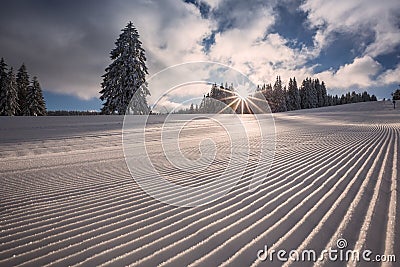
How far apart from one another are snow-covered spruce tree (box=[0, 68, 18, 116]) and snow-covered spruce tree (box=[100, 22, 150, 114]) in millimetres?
18588

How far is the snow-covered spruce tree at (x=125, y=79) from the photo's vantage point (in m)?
21.1

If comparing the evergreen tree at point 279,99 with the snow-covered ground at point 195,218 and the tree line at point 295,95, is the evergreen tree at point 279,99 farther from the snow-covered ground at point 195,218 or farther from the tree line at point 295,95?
the snow-covered ground at point 195,218

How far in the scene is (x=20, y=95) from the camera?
114ft

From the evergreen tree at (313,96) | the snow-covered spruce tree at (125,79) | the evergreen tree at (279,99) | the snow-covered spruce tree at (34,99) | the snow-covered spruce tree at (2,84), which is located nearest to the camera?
the snow-covered spruce tree at (125,79)

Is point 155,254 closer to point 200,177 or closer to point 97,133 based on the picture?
point 200,177

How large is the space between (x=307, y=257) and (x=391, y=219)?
1367 mm

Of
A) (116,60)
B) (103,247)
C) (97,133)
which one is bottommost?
(103,247)

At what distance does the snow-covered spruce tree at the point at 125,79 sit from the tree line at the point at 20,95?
18.7 meters

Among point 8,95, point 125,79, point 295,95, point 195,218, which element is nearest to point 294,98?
point 295,95

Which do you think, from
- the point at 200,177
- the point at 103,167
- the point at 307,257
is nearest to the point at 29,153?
the point at 103,167

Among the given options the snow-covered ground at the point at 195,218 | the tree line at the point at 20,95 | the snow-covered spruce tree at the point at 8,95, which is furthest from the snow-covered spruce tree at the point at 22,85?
the snow-covered ground at the point at 195,218

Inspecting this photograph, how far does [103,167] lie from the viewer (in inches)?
230

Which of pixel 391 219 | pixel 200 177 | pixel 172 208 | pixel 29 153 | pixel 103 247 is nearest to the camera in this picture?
pixel 103 247

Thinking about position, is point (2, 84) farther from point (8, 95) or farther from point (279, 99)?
point (279, 99)
